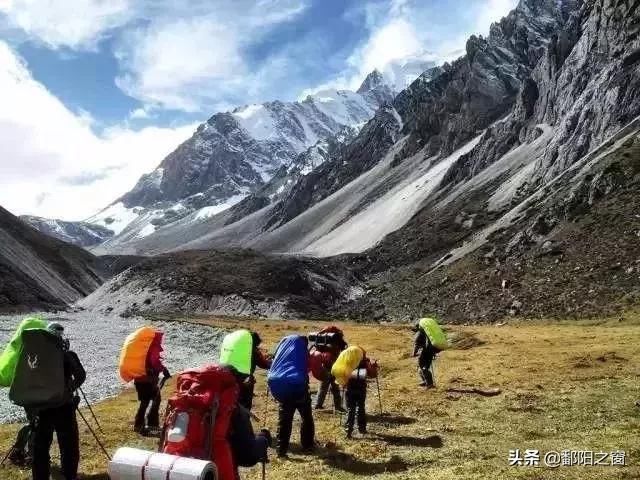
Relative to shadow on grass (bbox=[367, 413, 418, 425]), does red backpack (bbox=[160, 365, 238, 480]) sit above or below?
above

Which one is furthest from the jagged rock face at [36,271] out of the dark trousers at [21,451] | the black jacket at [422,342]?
the black jacket at [422,342]

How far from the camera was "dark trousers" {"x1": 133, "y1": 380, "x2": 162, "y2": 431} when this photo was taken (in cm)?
1750

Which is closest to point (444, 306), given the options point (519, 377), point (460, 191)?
point (519, 377)

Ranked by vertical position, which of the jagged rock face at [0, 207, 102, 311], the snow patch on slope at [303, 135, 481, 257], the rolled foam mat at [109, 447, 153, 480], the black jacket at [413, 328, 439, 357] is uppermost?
the snow patch on slope at [303, 135, 481, 257]

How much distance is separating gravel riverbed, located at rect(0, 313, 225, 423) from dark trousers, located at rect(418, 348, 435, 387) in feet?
47.9

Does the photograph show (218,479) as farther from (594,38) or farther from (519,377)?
(594,38)

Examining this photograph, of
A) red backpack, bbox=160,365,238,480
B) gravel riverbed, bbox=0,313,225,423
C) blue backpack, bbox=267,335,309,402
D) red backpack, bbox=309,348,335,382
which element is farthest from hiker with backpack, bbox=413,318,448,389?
gravel riverbed, bbox=0,313,225,423

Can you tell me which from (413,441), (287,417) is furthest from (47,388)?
(413,441)

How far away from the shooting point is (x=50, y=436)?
12148mm

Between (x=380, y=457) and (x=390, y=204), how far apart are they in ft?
518

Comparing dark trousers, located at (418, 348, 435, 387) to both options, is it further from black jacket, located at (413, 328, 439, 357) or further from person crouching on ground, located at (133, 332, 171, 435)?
person crouching on ground, located at (133, 332, 171, 435)

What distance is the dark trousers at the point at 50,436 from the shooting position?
1201cm

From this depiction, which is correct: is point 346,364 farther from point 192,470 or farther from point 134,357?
point 192,470

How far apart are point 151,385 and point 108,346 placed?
34.4 m
